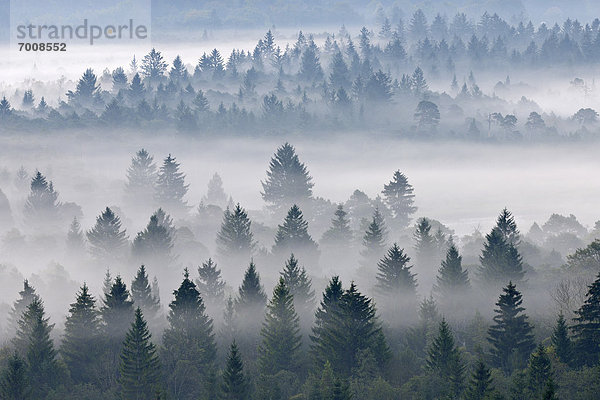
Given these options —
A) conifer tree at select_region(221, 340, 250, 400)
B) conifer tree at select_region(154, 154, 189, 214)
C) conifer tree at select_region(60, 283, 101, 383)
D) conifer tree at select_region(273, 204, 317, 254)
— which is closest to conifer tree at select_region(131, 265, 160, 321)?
conifer tree at select_region(60, 283, 101, 383)

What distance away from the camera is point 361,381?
8850 centimetres

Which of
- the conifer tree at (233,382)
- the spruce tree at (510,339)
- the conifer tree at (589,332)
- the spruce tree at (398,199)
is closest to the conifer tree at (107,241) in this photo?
the spruce tree at (398,199)

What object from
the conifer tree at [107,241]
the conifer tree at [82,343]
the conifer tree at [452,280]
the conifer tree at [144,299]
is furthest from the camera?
the conifer tree at [107,241]

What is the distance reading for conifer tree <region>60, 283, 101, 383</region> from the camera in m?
94.6

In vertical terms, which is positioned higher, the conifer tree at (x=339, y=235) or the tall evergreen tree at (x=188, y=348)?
the conifer tree at (x=339, y=235)

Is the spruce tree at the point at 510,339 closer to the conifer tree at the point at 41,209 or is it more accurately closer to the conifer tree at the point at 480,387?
the conifer tree at the point at 480,387

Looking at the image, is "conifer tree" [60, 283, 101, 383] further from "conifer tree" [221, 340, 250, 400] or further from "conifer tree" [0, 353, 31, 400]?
"conifer tree" [221, 340, 250, 400]

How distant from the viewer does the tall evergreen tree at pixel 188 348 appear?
91.8m

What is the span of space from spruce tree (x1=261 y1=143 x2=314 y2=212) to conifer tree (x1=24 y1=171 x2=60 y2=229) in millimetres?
36636

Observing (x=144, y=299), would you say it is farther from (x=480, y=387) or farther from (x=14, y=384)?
(x=480, y=387)

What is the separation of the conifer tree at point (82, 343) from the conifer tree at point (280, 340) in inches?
595

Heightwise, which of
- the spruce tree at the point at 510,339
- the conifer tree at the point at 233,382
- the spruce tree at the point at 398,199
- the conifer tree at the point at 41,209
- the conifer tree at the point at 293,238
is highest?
the conifer tree at the point at 41,209

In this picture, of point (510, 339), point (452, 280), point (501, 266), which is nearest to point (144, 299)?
point (452, 280)

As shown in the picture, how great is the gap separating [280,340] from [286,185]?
8848cm
